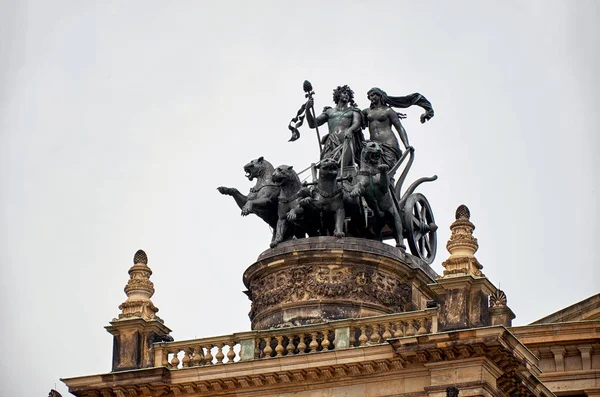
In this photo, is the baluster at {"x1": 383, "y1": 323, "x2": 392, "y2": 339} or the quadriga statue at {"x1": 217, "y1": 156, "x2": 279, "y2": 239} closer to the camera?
the baluster at {"x1": 383, "y1": 323, "x2": 392, "y2": 339}

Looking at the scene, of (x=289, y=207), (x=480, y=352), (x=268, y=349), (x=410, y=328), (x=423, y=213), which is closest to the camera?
(x=480, y=352)

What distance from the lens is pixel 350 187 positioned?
60.4 m

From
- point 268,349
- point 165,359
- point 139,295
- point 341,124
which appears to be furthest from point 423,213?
point 165,359

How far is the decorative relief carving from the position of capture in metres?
59.1

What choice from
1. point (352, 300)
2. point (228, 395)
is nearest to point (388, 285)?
point (352, 300)

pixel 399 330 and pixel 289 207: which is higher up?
pixel 289 207

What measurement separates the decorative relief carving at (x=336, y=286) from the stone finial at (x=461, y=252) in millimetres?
2895

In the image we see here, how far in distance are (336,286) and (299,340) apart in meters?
2.03

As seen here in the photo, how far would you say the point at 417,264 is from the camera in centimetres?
6062

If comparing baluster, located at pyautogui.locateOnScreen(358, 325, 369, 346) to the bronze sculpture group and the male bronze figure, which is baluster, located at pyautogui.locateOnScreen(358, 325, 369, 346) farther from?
the male bronze figure

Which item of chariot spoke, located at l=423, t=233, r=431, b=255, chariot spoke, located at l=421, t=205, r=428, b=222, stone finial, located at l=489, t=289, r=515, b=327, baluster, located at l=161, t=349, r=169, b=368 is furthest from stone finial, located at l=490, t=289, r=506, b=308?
baluster, located at l=161, t=349, r=169, b=368

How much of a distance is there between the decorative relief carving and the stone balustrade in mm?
1692

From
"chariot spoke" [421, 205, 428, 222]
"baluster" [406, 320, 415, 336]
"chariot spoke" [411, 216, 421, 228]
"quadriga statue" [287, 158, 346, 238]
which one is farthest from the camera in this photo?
"chariot spoke" [421, 205, 428, 222]

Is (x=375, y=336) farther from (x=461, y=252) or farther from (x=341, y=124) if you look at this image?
(x=341, y=124)
